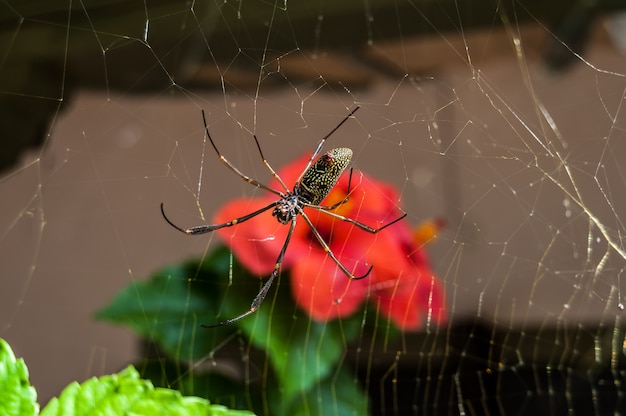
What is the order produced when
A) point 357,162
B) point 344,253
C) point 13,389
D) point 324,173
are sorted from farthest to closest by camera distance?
point 357,162, point 344,253, point 324,173, point 13,389

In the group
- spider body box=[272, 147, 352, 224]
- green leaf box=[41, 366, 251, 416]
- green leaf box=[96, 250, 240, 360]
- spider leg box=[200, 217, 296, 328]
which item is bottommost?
green leaf box=[96, 250, 240, 360]

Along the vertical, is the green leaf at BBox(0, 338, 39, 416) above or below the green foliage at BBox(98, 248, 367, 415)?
above

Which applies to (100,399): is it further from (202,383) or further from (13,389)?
(202,383)

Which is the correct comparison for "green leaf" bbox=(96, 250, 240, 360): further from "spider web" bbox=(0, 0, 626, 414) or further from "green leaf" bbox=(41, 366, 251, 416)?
"green leaf" bbox=(41, 366, 251, 416)

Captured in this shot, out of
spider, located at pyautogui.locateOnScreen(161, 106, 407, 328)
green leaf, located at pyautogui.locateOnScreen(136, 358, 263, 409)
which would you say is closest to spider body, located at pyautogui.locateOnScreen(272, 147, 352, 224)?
spider, located at pyautogui.locateOnScreen(161, 106, 407, 328)

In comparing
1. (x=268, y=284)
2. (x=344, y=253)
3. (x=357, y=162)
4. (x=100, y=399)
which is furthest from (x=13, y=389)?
(x=357, y=162)

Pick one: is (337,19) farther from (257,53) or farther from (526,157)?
(526,157)

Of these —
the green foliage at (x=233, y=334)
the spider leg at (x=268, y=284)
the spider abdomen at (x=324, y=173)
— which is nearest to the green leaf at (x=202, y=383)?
the green foliage at (x=233, y=334)
